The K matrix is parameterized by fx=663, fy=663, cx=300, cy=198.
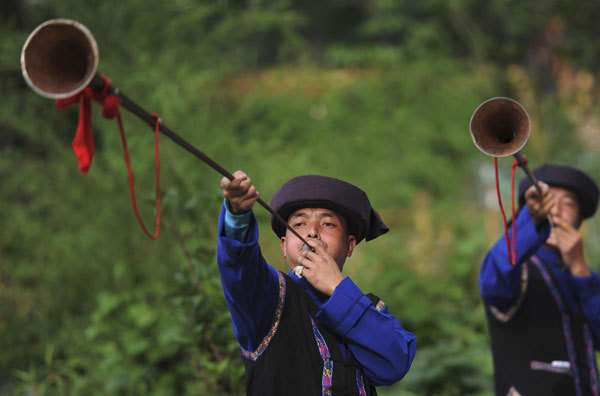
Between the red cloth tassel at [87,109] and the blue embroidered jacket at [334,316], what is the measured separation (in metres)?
0.41

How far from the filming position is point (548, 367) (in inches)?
117

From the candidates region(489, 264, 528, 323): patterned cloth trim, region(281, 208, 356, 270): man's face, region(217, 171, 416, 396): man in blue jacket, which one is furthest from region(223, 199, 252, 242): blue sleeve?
region(489, 264, 528, 323): patterned cloth trim

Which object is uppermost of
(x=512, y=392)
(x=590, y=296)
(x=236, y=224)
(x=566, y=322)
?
(x=590, y=296)

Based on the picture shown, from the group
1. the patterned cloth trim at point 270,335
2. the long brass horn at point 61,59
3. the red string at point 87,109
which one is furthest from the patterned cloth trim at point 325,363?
the long brass horn at point 61,59

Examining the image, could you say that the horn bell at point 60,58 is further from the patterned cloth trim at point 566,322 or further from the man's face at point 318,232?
the patterned cloth trim at point 566,322

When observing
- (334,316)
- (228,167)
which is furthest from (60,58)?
(228,167)

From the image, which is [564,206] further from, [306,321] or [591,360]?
[306,321]

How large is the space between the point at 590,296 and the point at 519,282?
1.09 feet

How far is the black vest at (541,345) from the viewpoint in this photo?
2.97m

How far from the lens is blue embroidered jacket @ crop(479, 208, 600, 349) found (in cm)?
289

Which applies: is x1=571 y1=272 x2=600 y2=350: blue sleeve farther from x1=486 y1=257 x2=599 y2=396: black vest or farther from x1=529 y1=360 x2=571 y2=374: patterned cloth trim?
x1=529 y1=360 x2=571 y2=374: patterned cloth trim

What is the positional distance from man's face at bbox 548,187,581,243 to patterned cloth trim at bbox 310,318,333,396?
1.61 meters

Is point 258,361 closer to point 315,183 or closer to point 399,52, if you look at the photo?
point 315,183

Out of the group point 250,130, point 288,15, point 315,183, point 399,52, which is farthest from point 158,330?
point 399,52
